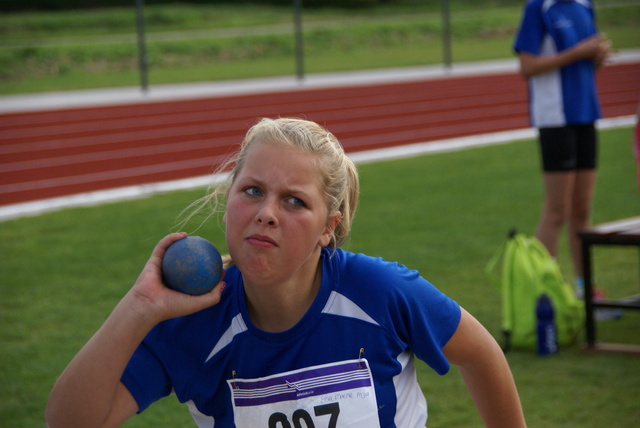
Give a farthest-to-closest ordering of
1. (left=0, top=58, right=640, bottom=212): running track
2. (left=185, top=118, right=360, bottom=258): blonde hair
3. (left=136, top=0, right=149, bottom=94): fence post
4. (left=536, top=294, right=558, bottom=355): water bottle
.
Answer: (left=136, top=0, right=149, bottom=94): fence post → (left=0, top=58, right=640, bottom=212): running track → (left=536, top=294, right=558, bottom=355): water bottle → (left=185, top=118, right=360, bottom=258): blonde hair

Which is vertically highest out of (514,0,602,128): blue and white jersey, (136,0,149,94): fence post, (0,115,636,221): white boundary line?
(136,0,149,94): fence post

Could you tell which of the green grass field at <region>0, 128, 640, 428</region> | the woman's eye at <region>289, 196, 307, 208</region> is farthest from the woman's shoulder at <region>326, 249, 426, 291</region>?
the green grass field at <region>0, 128, 640, 428</region>

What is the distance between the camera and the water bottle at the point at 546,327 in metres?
5.16

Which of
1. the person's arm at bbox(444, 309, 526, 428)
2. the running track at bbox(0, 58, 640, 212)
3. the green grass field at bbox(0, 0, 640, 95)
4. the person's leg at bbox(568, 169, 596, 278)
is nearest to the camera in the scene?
the person's arm at bbox(444, 309, 526, 428)

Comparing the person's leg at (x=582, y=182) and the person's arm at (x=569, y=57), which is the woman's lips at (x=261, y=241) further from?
the person's arm at (x=569, y=57)

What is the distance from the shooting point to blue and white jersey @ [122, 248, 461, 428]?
2.32 m

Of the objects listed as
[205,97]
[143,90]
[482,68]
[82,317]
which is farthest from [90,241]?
[482,68]

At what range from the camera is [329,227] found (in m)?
2.42

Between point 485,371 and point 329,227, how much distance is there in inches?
21.7

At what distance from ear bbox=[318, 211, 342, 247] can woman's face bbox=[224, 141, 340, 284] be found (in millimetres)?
60

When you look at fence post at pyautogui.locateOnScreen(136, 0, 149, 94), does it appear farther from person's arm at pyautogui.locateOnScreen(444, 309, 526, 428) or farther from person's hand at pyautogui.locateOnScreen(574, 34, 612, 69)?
person's arm at pyautogui.locateOnScreen(444, 309, 526, 428)

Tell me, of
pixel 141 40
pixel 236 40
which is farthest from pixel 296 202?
pixel 236 40

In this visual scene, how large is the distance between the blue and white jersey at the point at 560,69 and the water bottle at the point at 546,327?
131 centimetres

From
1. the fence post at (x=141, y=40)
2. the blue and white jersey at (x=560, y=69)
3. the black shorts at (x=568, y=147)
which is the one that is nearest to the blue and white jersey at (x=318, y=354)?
the black shorts at (x=568, y=147)
